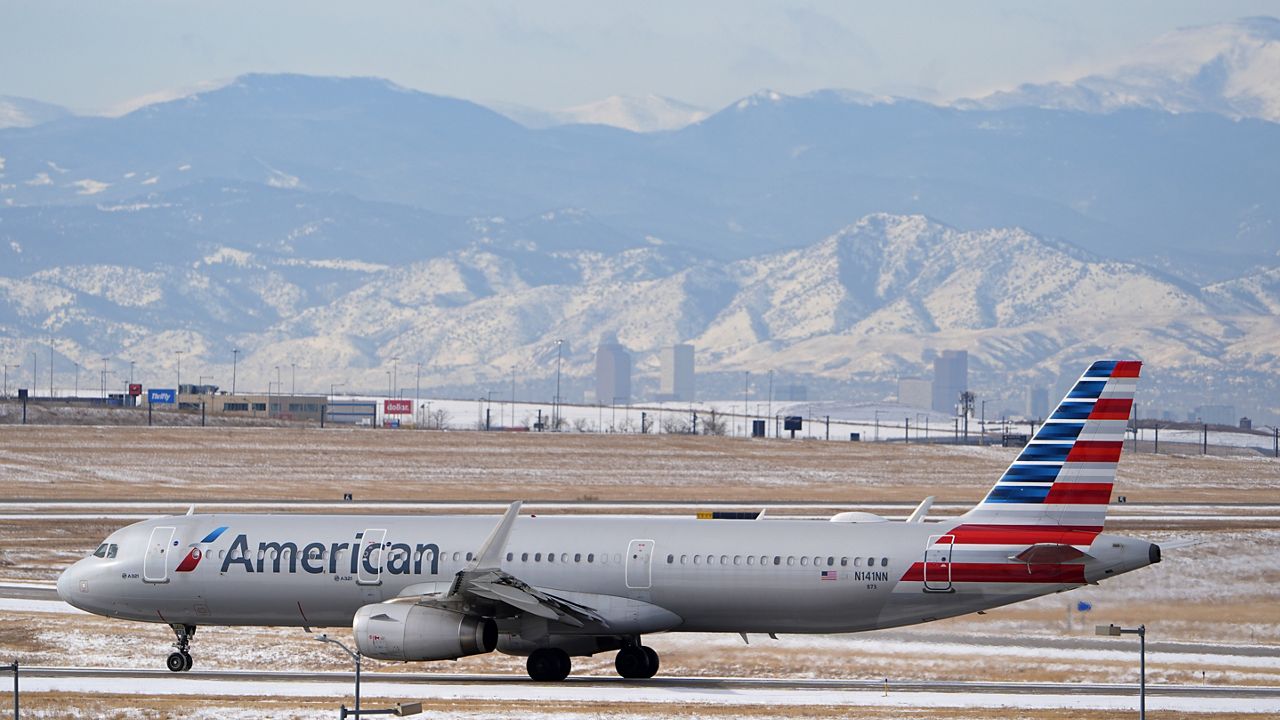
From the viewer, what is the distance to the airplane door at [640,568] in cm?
4694

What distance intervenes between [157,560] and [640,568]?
13130 millimetres

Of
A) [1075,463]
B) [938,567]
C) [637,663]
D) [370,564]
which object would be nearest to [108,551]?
[370,564]

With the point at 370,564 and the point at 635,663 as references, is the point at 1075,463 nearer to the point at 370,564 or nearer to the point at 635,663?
the point at 635,663

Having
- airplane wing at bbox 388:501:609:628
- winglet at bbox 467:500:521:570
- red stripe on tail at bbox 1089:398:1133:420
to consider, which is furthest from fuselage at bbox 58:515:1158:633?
red stripe on tail at bbox 1089:398:1133:420

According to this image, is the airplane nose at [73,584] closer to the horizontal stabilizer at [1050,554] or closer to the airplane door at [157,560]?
the airplane door at [157,560]

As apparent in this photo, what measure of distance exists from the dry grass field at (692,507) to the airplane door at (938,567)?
12.9ft

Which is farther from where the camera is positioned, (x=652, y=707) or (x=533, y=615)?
(x=533, y=615)

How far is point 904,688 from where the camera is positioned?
46.2 meters

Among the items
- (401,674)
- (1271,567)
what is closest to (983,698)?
(401,674)

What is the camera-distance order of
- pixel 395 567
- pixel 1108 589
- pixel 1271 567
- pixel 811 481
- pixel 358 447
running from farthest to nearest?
1. pixel 358 447
2. pixel 811 481
3. pixel 1271 567
4. pixel 1108 589
5. pixel 395 567

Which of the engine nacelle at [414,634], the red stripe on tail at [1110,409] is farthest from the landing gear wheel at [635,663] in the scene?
the red stripe on tail at [1110,409]

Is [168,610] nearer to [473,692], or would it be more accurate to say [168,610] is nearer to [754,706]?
[473,692]

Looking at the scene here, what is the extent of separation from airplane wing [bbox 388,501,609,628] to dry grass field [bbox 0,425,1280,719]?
11.8ft

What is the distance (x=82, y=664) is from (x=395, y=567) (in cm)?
948
